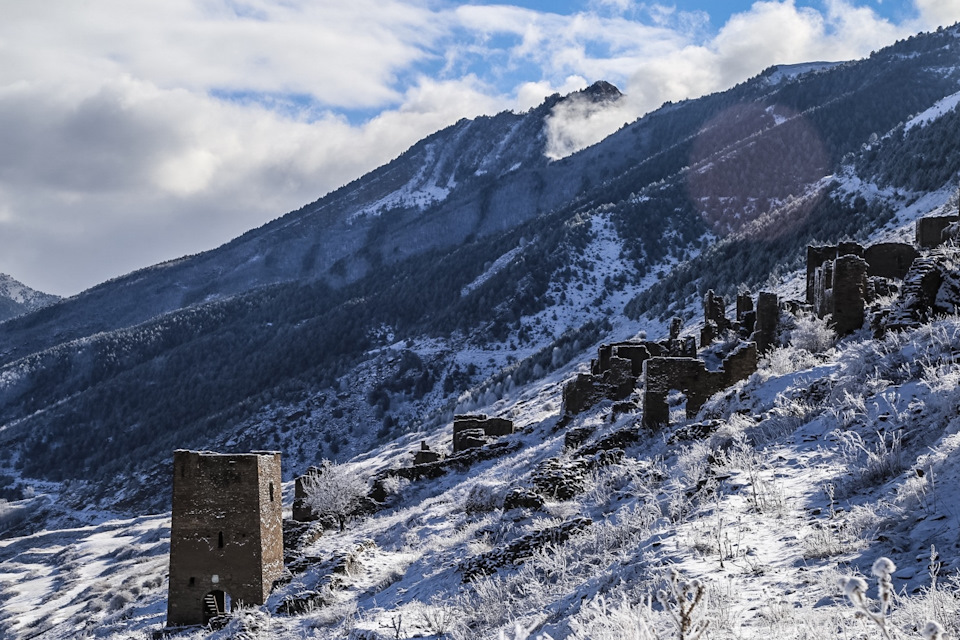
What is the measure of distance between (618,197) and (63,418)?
121 m

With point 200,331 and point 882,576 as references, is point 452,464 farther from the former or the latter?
point 200,331

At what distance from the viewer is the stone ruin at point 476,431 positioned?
34.2 metres

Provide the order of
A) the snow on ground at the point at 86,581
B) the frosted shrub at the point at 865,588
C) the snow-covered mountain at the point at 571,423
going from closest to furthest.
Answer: the frosted shrub at the point at 865,588 < the snow-covered mountain at the point at 571,423 < the snow on ground at the point at 86,581

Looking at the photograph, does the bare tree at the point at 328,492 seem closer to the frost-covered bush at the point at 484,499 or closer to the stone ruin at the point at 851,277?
the frost-covered bush at the point at 484,499

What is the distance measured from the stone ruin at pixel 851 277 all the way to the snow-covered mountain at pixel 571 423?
945mm

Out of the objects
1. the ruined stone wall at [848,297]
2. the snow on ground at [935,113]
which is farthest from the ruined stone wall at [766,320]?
the snow on ground at [935,113]

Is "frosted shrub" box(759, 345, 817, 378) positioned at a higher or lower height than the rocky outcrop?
higher

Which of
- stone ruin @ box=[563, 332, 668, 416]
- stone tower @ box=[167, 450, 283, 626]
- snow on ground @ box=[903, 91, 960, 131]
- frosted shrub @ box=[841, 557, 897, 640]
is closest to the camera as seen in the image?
frosted shrub @ box=[841, 557, 897, 640]

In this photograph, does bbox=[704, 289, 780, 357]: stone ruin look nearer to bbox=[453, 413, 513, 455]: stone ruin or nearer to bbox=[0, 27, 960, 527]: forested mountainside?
bbox=[453, 413, 513, 455]: stone ruin

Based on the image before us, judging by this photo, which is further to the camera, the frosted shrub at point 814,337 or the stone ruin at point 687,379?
the stone ruin at point 687,379

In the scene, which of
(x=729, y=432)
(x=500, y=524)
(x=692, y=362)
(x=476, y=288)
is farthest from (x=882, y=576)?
(x=476, y=288)

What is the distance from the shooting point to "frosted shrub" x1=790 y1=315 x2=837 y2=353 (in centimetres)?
1911

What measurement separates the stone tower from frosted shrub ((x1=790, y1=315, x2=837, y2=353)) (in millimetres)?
14015

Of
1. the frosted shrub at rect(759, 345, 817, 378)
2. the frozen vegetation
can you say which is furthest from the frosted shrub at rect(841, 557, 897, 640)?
the frosted shrub at rect(759, 345, 817, 378)
